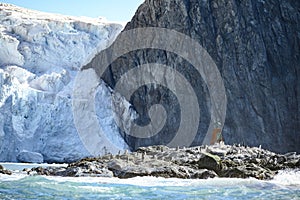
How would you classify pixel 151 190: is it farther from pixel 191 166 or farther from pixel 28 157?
pixel 28 157

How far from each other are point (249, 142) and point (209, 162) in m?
15.9

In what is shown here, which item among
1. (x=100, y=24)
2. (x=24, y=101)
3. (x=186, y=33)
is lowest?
(x=24, y=101)

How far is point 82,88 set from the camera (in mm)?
48938

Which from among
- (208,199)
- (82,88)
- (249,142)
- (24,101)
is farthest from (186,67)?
(208,199)

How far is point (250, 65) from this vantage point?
39906 mm

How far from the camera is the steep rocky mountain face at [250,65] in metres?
38.6

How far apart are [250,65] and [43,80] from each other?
72.3 feet

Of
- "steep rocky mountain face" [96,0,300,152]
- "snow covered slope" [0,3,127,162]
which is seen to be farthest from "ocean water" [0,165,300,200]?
"snow covered slope" [0,3,127,162]

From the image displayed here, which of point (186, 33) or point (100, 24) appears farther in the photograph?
point (100, 24)

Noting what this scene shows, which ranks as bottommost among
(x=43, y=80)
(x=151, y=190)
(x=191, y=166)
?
(x=151, y=190)

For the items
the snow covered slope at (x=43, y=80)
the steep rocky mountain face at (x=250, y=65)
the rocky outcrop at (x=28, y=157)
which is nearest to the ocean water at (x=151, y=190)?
the steep rocky mountain face at (x=250, y=65)

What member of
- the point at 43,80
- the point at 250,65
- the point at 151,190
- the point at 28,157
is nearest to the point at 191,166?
the point at 151,190

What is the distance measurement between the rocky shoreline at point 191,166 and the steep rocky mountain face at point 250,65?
10819 millimetres

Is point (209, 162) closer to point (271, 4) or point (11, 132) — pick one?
point (271, 4)
